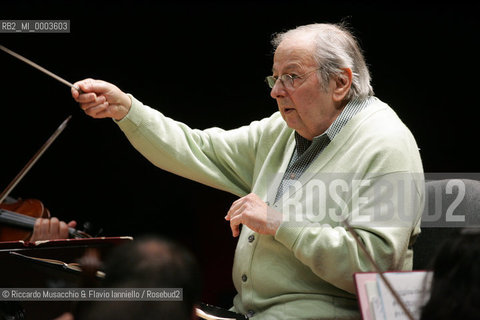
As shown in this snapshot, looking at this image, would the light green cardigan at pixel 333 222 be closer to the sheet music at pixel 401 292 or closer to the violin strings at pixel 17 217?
the sheet music at pixel 401 292

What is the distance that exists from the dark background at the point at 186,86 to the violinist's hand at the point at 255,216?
114 centimetres

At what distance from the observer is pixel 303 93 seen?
6.46 ft

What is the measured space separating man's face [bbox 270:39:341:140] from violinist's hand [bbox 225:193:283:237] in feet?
1.05

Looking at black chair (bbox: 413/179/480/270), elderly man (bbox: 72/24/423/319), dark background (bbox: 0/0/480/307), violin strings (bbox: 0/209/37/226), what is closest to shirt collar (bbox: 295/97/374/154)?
elderly man (bbox: 72/24/423/319)

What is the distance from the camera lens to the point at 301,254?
174 centimetres

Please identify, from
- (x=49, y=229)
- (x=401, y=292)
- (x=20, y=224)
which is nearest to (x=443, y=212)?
(x=401, y=292)

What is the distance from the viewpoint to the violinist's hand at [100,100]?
6.63 ft

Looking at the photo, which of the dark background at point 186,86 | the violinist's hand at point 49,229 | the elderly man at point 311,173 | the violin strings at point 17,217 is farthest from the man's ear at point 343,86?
the violin strings at point 17,217

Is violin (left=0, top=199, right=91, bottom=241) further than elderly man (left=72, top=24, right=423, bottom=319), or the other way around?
violin (left=0, top=199, right=91, bottom=241)

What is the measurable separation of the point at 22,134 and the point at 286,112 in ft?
4.66

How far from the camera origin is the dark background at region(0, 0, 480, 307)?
2.83 metres

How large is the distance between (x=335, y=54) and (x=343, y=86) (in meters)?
0.09

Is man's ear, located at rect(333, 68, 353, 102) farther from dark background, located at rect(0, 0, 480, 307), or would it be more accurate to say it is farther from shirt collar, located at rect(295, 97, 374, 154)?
dark background, located at rect(0, 0, 480, 307)

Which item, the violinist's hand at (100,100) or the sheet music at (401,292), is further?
the violinist's hand at (100,100)
